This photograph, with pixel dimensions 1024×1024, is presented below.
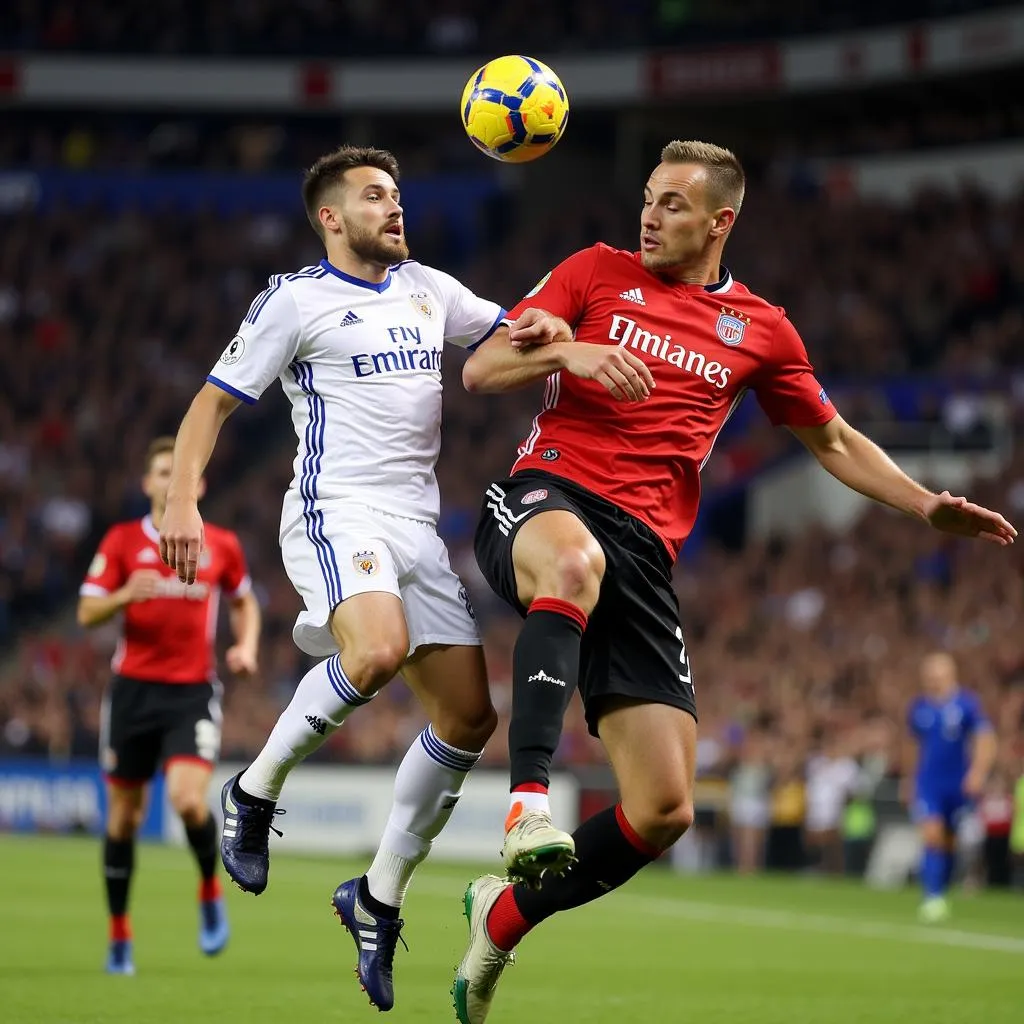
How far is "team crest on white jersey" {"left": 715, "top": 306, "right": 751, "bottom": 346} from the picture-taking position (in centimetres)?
681

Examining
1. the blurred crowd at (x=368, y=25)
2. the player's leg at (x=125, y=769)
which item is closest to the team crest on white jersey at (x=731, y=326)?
the player's leg at (x=125, y=769)

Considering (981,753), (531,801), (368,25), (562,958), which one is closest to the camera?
(531,801)

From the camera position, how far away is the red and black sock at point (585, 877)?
6531 mm

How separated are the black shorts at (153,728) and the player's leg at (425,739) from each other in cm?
354

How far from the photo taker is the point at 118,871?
10.3m

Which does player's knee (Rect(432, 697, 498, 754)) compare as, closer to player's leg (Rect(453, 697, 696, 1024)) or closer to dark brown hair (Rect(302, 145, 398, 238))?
player's leg (Rect(453, 697, 696, 1024))

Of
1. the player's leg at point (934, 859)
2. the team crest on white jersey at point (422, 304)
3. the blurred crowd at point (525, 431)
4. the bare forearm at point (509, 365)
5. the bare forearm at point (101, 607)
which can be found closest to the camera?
the bare forearm at point (509, 365)

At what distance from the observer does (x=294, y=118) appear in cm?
3656

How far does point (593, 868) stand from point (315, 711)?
3.74ft

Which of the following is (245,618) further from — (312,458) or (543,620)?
(543,620)

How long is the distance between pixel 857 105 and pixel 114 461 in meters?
14.2

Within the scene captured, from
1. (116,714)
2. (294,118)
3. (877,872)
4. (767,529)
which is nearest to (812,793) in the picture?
(877,872)

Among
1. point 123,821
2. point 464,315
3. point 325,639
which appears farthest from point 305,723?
point 123,821

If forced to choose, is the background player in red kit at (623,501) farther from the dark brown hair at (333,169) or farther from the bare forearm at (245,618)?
the bare forearm at (245,618)
